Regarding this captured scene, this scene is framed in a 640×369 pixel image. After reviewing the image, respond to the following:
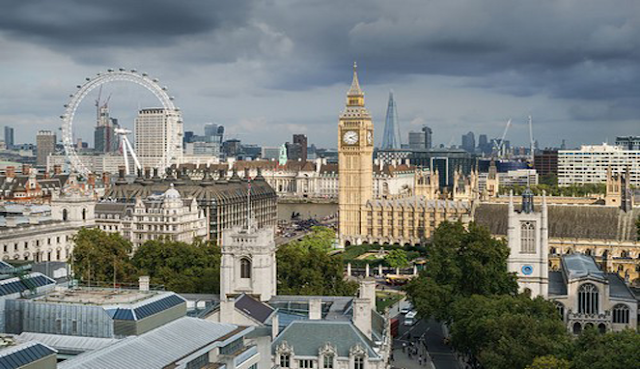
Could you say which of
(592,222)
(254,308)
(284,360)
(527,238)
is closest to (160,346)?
(284,360)

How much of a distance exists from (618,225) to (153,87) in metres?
124

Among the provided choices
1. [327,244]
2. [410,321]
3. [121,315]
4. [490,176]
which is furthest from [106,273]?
[490,176]

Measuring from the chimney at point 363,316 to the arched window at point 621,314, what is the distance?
91.8ft

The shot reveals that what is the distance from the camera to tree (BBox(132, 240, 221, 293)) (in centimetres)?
6488

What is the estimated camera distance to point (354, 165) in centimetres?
13888

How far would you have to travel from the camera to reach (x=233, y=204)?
419 ft

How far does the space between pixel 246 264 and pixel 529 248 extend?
28006 mm

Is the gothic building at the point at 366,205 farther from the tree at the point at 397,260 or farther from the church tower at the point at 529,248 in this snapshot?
the church tower at the point at 529,248

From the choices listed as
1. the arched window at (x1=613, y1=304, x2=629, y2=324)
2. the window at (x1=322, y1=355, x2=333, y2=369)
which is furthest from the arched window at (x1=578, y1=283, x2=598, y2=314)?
the window at (x1=322, y1=355, x2=333, y2=369)

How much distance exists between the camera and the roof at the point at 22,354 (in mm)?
27431

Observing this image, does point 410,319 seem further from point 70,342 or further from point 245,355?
point 70,342

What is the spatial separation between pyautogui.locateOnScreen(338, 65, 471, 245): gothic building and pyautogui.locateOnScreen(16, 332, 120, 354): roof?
9260cm

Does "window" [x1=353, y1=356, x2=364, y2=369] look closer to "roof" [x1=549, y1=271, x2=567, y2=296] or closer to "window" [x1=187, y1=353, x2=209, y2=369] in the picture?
"window" [x1=187, y1=353, x2=209, y2=369]

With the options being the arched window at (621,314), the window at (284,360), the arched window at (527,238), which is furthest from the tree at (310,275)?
the arched window at (621,314)
